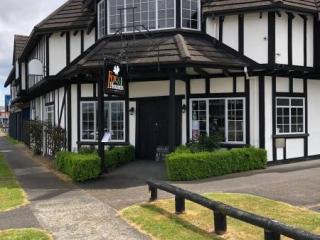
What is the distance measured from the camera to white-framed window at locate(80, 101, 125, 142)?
58.9 ft

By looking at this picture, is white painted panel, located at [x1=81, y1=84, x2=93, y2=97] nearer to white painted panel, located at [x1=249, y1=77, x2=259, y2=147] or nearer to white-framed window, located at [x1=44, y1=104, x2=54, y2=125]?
white-framed window, located at [x1=44, y1=104, x2=54, y2=125]

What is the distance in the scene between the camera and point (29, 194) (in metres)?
12.3

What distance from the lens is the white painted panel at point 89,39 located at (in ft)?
61.3

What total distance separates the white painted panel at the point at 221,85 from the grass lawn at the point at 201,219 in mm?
6241

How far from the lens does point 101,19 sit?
18.1 m

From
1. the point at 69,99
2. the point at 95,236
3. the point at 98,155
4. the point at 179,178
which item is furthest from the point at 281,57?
the point at 95,236

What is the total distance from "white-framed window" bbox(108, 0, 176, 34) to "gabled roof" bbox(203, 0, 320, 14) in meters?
1.28

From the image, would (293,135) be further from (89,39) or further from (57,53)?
(57,53)

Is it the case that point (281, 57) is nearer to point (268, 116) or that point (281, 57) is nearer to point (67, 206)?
point (268, 116)

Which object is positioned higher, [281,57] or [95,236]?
[281,57]

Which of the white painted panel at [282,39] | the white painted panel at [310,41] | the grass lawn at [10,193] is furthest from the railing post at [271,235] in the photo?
the white painted panel at [310,41]

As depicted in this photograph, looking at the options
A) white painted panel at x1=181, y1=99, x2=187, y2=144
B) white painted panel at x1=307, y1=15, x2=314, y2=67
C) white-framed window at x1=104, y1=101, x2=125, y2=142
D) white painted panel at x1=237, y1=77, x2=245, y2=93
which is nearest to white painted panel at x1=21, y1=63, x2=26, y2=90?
white-framed window at x1=104, y1=101, x2=125, y2=142

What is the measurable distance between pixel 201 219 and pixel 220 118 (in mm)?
8067

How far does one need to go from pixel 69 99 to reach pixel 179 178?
7147 mm
